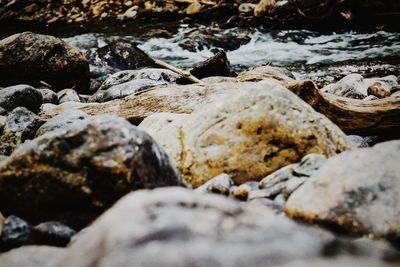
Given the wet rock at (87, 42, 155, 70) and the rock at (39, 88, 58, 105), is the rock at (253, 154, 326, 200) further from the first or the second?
the wet rock at (87, 42, 155, 70)

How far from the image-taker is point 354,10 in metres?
13.4

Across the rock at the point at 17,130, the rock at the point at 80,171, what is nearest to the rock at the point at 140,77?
the rock at the point at 17,130

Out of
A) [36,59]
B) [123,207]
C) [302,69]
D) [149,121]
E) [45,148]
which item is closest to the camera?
[123,207]

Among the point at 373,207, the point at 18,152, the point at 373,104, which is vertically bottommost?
the point at 373,104

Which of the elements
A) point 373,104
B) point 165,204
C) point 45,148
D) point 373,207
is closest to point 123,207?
point 165,204

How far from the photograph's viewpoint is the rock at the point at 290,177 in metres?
2.11

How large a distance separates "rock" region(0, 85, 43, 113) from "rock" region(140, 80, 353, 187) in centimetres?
385

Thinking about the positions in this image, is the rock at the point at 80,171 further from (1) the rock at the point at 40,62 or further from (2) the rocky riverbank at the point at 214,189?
(1) the rock at the point at 40,62

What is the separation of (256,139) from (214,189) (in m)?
0.64

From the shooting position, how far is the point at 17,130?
156 inches

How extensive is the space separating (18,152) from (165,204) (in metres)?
1.31

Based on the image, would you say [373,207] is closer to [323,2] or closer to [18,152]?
[18,152]

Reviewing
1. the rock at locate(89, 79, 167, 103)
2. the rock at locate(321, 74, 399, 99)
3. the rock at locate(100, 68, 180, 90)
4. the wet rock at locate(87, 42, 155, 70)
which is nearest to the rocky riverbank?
the rock at locate(321, 74, 399, 99)

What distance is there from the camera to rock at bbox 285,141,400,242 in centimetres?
151
